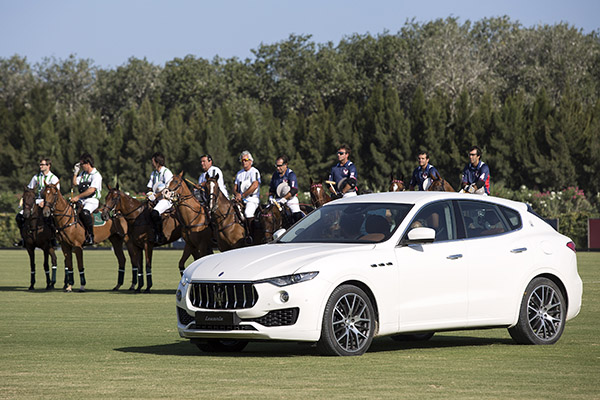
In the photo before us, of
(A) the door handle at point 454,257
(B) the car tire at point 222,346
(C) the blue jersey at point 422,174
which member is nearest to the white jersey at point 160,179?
(C) the blue jersey at point 422,174

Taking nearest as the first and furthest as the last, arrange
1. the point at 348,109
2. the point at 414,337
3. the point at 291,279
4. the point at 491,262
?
the point at 291,279 < the point at 491,262 < the point at 414,337 < the point at 348,109

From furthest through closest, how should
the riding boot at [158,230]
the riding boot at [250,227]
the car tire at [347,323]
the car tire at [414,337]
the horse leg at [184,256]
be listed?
the riding boot at [158,230] → the horse leg at [184,256] → the riding boot at [250,227] → the car tire at [414,337] → the car tire at [347,323]

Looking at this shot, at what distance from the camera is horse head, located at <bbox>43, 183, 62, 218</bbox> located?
24730 mm

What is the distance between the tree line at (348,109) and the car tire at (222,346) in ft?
162

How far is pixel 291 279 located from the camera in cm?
1123

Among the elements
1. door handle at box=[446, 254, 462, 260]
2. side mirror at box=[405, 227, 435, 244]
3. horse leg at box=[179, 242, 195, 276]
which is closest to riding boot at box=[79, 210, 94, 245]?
horse leg at box=[179, 242, 195, 276]

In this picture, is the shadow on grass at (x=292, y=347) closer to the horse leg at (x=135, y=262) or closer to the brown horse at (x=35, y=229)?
the horse leg at (x=135, y=262)

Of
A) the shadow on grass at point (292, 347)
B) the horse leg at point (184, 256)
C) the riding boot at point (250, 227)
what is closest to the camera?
the shadow on grass at point (292, 347)

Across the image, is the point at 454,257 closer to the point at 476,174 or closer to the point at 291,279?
the point at 291,279

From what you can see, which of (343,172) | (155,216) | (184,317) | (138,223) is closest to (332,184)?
(343,172)

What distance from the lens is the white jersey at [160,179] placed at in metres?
25.3

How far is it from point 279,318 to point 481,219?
2.96 meters

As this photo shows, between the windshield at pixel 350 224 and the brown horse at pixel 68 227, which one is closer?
the windshield at pixel 350 224

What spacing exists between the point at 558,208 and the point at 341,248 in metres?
39.1
